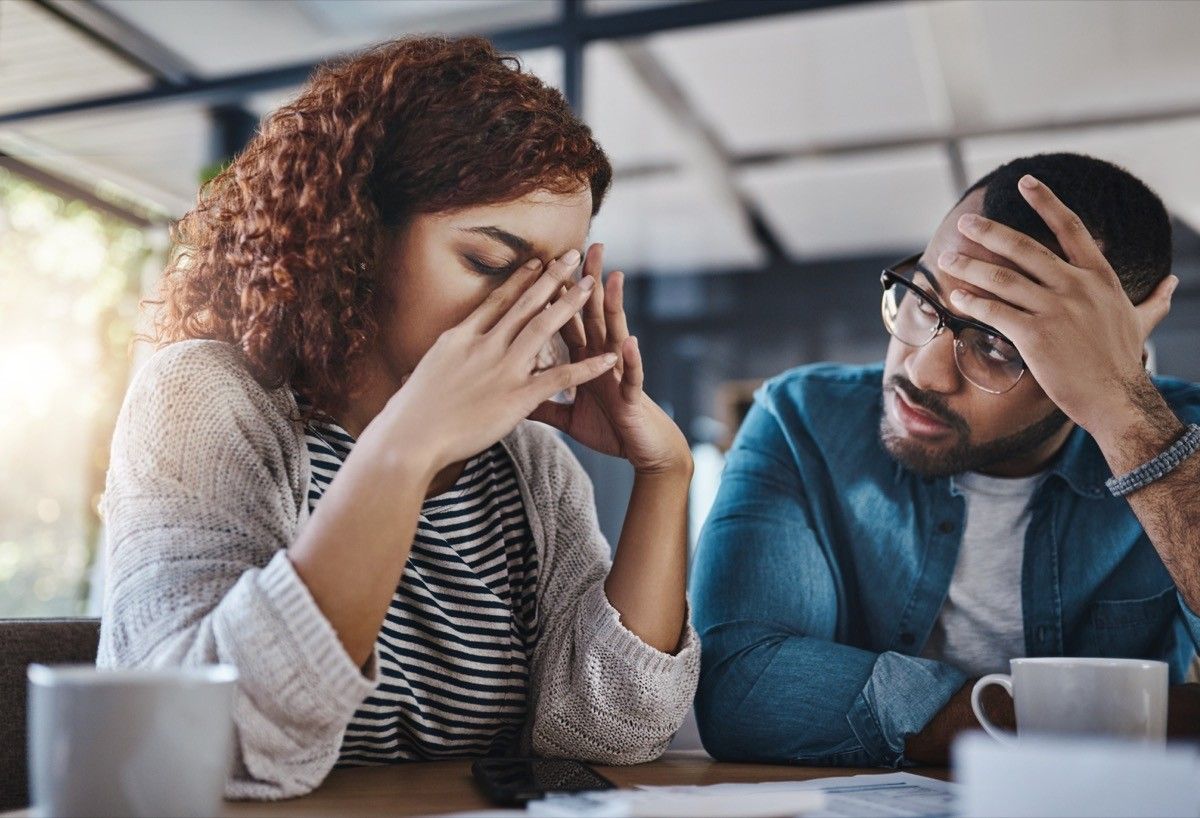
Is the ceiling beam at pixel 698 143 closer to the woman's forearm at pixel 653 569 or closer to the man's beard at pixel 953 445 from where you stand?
the man's beard at pixel 953 445

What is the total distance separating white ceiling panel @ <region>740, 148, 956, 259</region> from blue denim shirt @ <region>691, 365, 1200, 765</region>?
9.96 ft

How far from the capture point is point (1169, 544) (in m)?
1.15

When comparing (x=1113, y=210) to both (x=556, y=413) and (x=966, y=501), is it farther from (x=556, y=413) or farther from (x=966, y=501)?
(x=556, y=413)

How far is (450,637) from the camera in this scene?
42.7 inches

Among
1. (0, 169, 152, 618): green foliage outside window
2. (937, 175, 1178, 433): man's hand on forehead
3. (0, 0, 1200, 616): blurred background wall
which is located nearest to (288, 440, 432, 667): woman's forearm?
(937, 175, 1178, 433): man's hand on forehead

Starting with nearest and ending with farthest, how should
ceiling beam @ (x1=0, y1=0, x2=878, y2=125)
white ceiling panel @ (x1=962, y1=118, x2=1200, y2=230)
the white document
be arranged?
the white document
ceiling beam @ (x1=0, y1=0, x2=878, y2=125)
white ceiling panel @ (x1=962, y1=118, x2=1200, y2=230)

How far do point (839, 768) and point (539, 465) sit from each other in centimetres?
48

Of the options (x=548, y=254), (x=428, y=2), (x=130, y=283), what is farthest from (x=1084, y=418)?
(x=130, y=283)

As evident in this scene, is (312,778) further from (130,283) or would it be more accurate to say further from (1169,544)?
(130,283)

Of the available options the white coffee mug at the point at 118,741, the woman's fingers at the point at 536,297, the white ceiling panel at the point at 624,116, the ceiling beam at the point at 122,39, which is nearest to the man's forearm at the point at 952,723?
the woman's fingers at the point at 536,297

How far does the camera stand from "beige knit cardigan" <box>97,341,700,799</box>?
29.9 inches

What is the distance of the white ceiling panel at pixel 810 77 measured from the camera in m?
3.21

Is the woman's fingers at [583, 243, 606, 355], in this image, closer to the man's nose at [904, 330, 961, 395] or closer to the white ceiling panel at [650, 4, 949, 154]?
the man's nose at [904, 330, 961, 395]

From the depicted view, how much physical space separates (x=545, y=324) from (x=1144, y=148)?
3.75 metres
